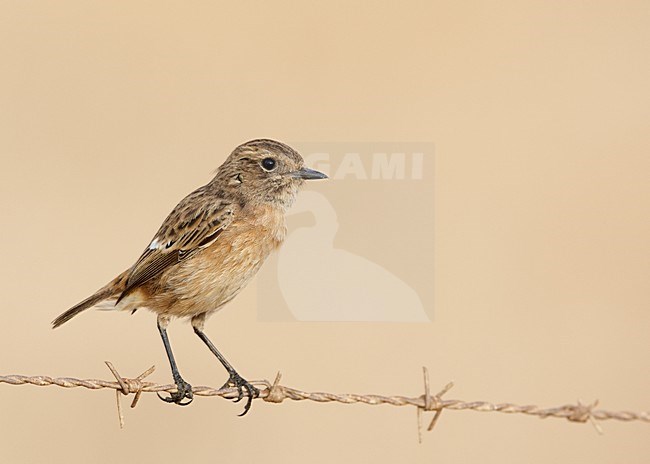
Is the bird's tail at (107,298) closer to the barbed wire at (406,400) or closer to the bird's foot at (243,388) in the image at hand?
the bird's foot at (243,388)

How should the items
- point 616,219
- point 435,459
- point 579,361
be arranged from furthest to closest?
1. point 616,219
2. point 579,361
3. point 435,459

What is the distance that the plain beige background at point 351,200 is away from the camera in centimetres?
1035

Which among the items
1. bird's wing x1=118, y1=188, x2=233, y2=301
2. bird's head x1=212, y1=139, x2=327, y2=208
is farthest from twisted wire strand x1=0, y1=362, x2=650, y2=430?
bird's head x1=212, y1=139, x2=327, y2=208

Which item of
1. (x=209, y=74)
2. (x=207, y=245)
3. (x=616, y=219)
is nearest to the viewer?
(x=207, y=245)

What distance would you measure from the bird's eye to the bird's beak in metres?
0.13

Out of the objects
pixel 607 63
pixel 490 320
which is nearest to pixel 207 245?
pixel 490 320

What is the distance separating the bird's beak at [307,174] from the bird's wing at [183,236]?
455mm

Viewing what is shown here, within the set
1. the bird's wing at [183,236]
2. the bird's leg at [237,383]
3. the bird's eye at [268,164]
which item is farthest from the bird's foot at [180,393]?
the bird's eye at [268,164]

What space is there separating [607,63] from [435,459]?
8.86 metres

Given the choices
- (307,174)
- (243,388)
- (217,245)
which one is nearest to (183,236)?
(217,245)

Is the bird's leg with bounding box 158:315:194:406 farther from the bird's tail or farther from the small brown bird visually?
the bird's tail

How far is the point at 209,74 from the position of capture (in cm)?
1566

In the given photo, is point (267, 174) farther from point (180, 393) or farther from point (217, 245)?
point (180, 393)

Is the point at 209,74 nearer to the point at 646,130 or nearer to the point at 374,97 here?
the point at 374,97
